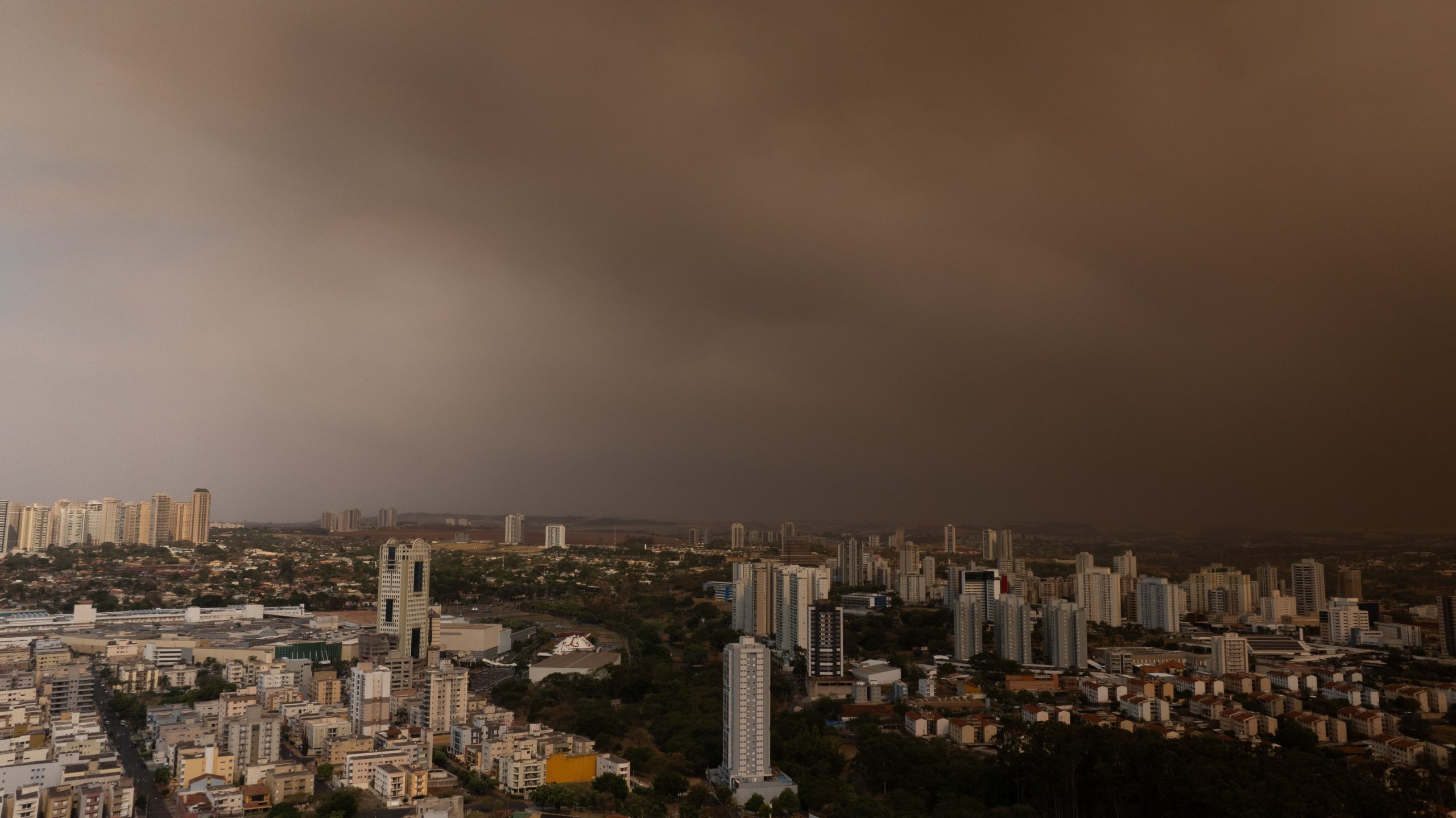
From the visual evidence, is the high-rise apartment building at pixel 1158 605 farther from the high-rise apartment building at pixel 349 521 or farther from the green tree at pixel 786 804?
the high-rise apartment building at pixel 349 521

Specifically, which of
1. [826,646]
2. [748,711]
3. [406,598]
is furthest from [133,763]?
[826,646]

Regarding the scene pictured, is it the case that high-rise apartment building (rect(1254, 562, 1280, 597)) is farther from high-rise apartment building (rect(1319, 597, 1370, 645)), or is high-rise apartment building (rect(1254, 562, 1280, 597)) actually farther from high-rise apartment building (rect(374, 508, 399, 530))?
high-rise apartment building (rect(374, 508, 399, 530))

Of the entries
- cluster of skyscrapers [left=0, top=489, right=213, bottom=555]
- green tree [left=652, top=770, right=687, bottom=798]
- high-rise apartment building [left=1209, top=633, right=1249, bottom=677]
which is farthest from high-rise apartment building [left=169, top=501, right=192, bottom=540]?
high-rise apartment building [left=1209, top=633, right=1249, bottom=677]

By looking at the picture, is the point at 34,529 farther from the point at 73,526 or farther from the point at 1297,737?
the point at 1297,737

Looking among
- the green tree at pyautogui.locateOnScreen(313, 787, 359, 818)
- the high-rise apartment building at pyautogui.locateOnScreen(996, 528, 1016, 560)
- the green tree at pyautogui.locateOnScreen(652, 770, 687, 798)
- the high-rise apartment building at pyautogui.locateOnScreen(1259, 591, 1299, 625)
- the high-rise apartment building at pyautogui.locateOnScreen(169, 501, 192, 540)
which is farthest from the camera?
the high-rise apartment building at pyautogui.locateOnScreen(169, 501, 192, 540)

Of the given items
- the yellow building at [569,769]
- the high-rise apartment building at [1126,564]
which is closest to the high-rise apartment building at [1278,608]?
the high-rise apartment building at [1126,564]

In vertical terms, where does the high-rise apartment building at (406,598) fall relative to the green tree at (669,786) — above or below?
above

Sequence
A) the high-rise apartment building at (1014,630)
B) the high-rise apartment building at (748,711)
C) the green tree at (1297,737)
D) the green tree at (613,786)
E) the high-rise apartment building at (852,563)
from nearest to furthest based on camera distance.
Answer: the green tree at (613,786) → the high-rise apartment building at (748,711) → the green tree at (1297,737) → the high-rise apartment building at (1014,630) → the high-rise apartment building at (852,563)
